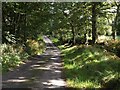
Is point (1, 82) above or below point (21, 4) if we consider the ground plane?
below

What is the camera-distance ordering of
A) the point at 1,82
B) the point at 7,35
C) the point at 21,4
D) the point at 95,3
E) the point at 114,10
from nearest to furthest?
the point at 1,82
the point at 7,35
the point at 21,4
the point at 95,3
the point at 114,10

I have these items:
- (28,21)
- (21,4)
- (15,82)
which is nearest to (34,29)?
(28,21)

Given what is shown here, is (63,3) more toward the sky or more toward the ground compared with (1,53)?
more toward the sky

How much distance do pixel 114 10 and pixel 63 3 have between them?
21.5 ft

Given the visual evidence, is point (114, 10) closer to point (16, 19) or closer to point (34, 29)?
point (34, 29)

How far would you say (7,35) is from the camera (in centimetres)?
2409

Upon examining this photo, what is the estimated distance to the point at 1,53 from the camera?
19156 millimetres

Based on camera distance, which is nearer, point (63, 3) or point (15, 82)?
point (15, 82)

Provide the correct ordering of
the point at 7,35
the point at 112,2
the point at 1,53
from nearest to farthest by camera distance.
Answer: the point at 1,53 < the point at 7,35 < the point at 112,2

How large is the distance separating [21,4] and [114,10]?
1378 centimetres

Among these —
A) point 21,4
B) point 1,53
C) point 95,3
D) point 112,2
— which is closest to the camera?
point 1,53

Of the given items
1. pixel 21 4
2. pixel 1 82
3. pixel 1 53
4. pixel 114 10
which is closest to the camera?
pixel 1 82

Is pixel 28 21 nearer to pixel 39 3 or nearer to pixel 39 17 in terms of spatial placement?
pixel 39 17

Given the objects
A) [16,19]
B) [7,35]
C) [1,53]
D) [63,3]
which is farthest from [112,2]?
[1,53]
